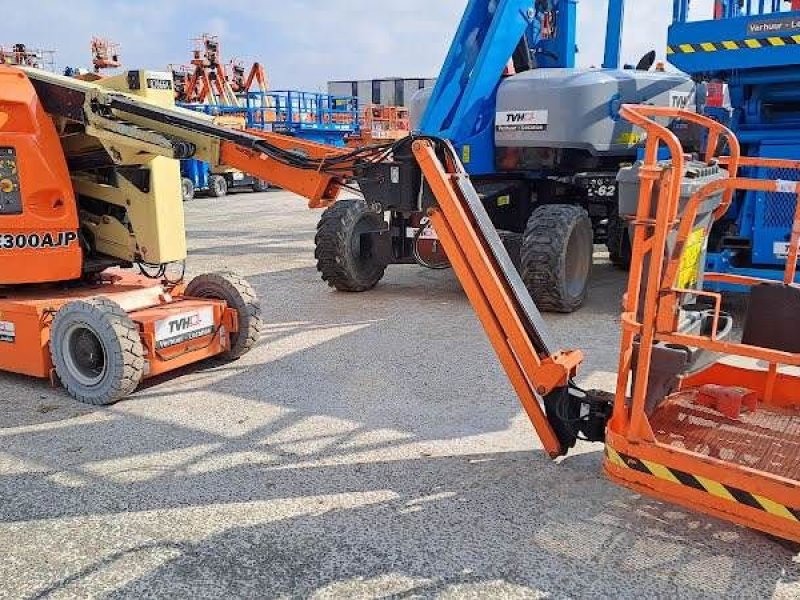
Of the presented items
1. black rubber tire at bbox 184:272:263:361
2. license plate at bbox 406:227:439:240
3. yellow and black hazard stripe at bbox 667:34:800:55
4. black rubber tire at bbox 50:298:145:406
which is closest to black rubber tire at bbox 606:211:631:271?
license plate at bbox 406:227:439:240

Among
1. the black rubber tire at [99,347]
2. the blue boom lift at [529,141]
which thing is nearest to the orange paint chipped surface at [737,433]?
the black rubber tire at [99,347]

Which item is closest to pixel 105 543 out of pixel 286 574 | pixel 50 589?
pixel 50 589

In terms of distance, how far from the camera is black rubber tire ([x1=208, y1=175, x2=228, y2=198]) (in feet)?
73.6

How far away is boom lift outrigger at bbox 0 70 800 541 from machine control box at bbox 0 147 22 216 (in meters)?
0.08

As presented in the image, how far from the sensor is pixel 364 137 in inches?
995

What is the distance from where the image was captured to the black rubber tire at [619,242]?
30.8ft

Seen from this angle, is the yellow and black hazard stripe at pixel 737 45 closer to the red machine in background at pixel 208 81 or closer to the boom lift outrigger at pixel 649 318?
the boom lift outrigger at pixel 649 318

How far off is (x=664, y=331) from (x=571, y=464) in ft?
3.86

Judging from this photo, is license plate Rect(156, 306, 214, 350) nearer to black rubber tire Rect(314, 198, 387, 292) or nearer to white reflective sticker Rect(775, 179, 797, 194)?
black rubber tire Rect(314, 198, 387, 292)

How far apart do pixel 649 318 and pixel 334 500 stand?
1.69m

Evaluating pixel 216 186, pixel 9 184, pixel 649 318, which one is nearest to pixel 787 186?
pixel 649 318

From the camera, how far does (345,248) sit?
832 cm

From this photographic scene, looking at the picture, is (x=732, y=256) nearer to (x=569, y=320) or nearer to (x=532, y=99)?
(x=569, y=320)

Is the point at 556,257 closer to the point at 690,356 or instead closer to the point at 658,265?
the point at 690,356
